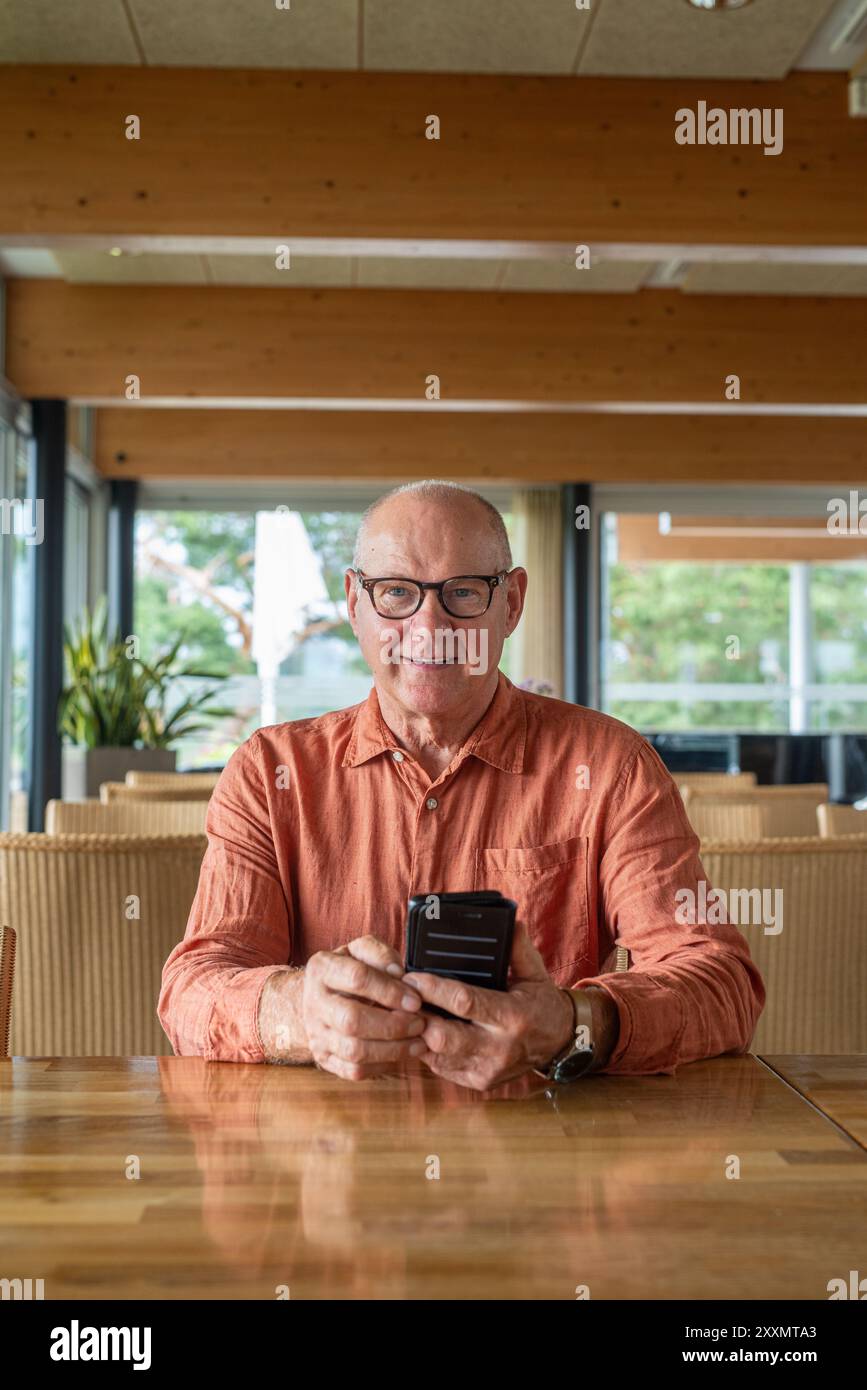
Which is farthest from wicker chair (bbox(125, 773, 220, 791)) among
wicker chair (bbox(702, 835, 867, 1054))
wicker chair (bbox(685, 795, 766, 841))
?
wicker chair (bbox(702, 835, 867, 1054))

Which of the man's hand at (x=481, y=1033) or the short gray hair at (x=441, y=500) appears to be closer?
the man's hand at (x=481, y=1033)

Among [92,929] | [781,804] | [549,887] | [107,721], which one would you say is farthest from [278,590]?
[549,887]

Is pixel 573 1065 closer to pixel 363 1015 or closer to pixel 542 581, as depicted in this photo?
pixel 363 1015

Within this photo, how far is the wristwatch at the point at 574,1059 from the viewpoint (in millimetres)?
1263

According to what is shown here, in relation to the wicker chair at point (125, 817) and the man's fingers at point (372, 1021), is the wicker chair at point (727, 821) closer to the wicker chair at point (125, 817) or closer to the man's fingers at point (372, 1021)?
the wicker chair at point (125, 817)

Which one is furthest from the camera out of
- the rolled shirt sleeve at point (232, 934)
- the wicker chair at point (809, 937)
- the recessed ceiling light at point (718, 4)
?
the recessed ceiling light at point (718, 4)

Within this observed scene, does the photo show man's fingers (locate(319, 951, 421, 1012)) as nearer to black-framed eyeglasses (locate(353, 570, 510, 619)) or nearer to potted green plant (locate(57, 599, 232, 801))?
black-framed eyeglasses (locate(353, 570, 510, 619))

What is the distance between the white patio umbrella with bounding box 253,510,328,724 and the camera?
9.91m

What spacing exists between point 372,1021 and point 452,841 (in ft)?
1.64

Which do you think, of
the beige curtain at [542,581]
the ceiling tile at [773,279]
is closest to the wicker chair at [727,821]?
the ceiling tile at [773,279]

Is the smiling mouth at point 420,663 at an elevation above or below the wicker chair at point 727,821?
above

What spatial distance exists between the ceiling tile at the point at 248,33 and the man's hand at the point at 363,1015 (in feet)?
12.5

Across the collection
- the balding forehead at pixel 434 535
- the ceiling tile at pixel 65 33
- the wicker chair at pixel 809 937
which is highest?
the ceiling tile at pixel 65 33
